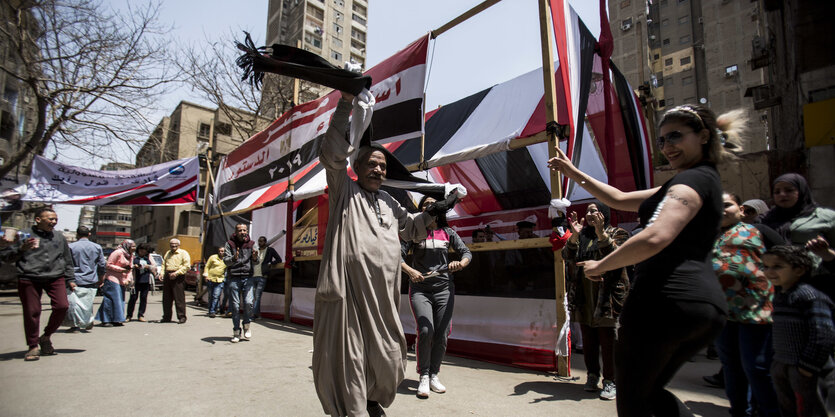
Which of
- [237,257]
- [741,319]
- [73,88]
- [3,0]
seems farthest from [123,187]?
[741,319]

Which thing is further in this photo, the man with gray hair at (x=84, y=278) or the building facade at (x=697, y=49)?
the building facade at (x=697, y=49)

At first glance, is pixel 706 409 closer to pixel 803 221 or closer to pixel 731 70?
pixel 803 221

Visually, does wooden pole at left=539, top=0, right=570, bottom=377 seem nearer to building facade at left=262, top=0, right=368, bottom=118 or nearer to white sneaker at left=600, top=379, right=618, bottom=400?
white sneaker at left=600, top=379, right=618, bottom=400

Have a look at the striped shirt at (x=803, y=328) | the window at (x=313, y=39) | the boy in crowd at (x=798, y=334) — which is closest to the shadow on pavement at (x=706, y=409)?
the boy in crowd at (x=798, y=334)

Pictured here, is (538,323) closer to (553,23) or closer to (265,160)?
(553,23)

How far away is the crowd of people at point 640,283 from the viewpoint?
164 centimetres

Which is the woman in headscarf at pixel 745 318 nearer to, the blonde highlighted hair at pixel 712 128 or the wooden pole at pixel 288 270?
the blonde highlighted hair at pixel 712 128

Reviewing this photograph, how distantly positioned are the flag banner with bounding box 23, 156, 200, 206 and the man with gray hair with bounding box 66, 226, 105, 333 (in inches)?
156

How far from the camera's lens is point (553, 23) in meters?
5.48

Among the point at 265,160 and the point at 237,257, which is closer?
the point at 237,257

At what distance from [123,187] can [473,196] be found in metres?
9.19

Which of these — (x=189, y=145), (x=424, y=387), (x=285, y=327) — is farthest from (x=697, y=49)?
(x=424, y=387)

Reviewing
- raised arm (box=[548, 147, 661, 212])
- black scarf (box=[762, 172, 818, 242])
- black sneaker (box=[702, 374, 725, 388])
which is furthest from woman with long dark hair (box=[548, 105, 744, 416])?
black sneaker (box=[702, 374, 725, 388])

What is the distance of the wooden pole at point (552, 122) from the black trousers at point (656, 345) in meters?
3.01
